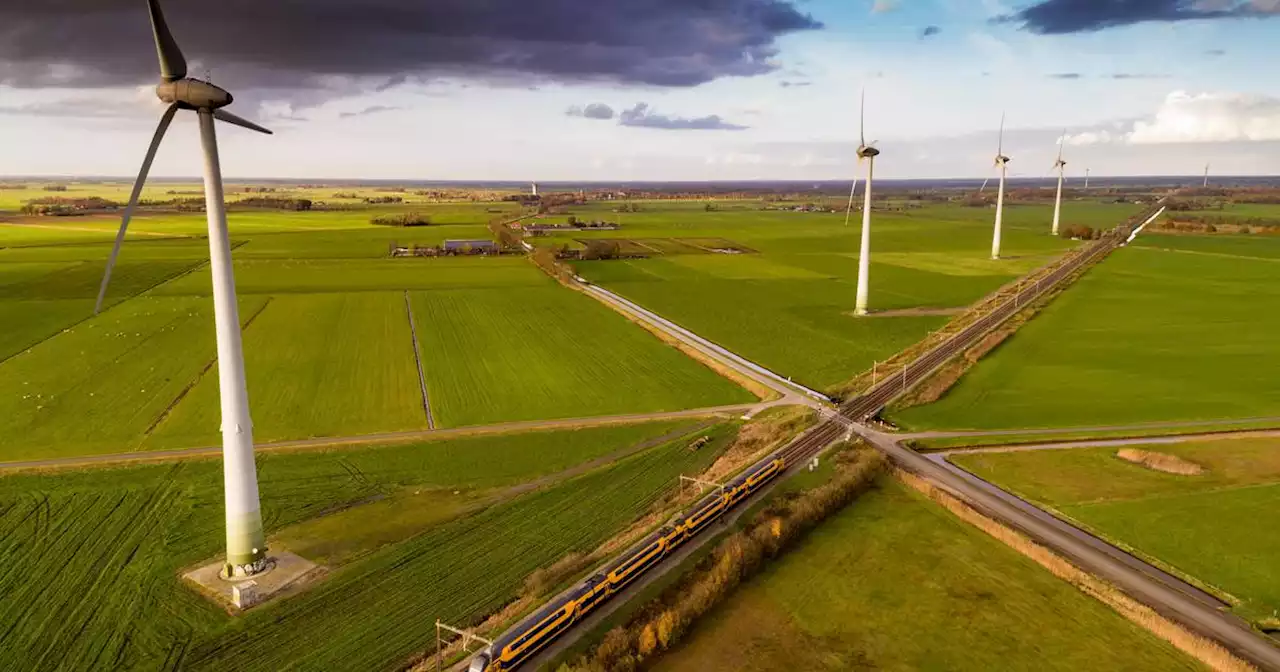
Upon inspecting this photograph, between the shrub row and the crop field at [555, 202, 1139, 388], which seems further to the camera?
the crop field at [555, 202, 1139, 388]

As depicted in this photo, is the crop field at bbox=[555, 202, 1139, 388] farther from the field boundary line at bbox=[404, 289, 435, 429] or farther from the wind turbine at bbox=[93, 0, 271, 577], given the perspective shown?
the wind turbine at bbox=[93, 0, 271, 577]

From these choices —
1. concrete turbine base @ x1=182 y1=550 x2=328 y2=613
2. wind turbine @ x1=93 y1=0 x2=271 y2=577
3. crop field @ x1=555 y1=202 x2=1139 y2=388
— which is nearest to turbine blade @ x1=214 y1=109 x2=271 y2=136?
wind turbine @ x1=93 y1=0 x2=271 y2=577

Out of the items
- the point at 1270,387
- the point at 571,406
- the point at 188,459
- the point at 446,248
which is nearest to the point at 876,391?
the point at 571,406

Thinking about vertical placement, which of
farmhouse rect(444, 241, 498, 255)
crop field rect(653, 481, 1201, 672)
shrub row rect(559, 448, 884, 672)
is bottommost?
crop field rect(653, 481, 1201, 672)

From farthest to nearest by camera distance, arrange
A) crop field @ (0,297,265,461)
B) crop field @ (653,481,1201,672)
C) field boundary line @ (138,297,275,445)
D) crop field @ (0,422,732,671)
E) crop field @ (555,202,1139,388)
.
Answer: crop field @ (555,202,1139,388) < field boundary line @ (138,297,275,445) < crop field @ (0,297,265,461) < crop field @ (0,422,732,671) < crop field @ (653,481,1201,672)

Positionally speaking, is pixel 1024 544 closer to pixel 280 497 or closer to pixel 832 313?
pixel 280 497

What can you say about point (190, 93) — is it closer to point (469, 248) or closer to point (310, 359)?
point (310, 359)
